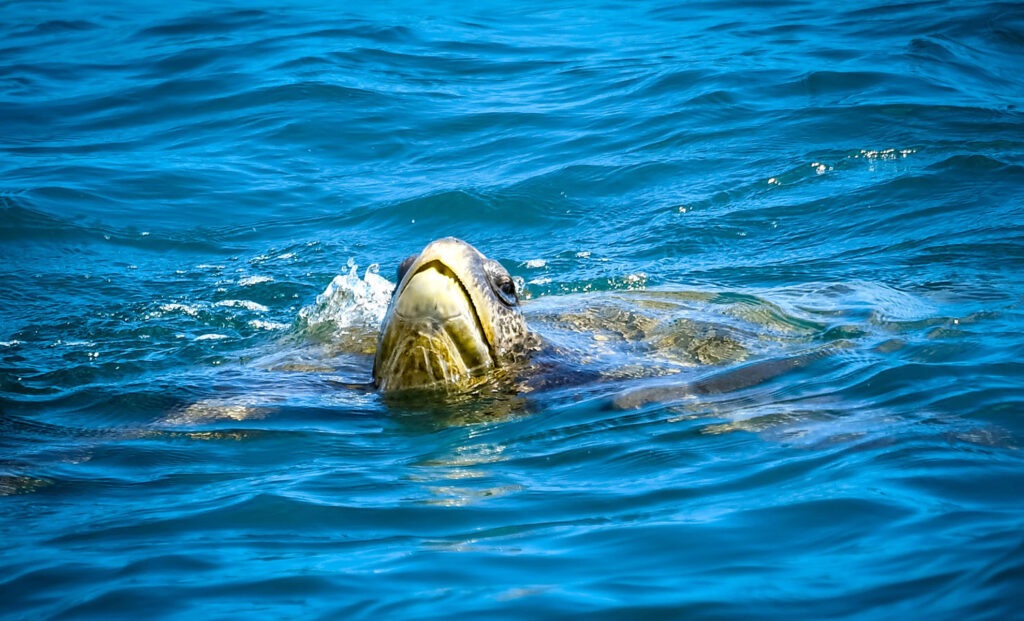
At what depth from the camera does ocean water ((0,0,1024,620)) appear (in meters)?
3.70

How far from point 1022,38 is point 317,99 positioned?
789 cm

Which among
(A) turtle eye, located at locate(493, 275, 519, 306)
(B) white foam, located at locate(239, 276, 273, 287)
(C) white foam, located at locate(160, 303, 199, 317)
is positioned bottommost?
(A) turtle eye, located at locate(493, 275, 519, 306)

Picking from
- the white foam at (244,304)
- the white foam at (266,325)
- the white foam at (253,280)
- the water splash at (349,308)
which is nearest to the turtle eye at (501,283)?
the water splash at (349,308)

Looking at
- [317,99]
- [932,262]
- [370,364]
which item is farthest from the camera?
[317,99]

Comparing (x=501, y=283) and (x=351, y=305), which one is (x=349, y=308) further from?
(x=501, y=283)

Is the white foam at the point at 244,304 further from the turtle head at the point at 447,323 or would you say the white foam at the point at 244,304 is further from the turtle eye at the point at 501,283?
the turtle eye at the point at 501,283

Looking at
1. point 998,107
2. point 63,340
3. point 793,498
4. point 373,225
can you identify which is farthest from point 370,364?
point 998,107

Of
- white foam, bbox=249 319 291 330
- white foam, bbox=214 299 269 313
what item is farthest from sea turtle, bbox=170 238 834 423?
white foam, bbox=214 299 269 313

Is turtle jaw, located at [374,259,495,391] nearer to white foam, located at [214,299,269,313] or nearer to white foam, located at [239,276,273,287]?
white foam, located at [214,299,269,313]

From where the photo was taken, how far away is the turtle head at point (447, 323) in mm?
5230

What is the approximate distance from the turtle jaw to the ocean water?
0.60 ft

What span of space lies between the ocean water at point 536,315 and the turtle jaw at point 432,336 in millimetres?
183

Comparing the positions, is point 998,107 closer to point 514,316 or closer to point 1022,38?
point 1022,38

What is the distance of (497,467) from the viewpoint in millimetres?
4594
